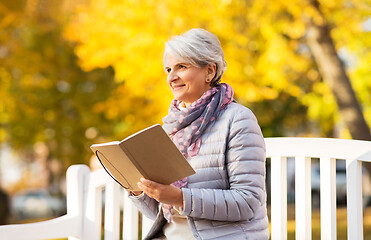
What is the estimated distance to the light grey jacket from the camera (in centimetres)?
197

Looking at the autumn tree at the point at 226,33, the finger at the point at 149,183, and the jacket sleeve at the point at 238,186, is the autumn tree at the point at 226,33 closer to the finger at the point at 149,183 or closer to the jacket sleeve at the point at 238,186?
the jacket sleeve at the point at 238,186

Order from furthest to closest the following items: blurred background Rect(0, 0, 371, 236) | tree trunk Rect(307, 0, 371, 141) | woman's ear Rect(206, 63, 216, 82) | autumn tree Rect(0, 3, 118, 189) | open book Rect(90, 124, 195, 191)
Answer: autumn tree Rect(0, 3, 118, 189) < blurred background Rect(0, 0, 371, 236) < tree trunk Rect(307, 0, 371, 141) < woman's ear Rect(206, 63, 216, 82) < open book Rect(90, 124, 195, 191)

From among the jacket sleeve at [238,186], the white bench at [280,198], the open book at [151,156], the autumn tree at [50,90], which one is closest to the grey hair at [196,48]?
the jacket sleeve at [238,186]

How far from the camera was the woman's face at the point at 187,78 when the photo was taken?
2.19 meters

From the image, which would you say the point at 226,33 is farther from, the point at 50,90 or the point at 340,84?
the point at 50,90

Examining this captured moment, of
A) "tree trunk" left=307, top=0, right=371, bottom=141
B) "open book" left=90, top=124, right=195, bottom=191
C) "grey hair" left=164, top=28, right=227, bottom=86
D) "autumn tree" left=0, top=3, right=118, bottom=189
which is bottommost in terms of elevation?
"open book" left=90, top=124, right=195, bottom=191

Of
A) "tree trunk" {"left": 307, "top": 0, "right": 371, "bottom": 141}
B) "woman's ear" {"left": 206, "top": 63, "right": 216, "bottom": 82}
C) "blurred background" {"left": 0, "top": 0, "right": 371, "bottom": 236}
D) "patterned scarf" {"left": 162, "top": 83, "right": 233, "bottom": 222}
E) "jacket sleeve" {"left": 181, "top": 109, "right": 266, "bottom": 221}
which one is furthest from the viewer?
"blurred background" {"left": 0, "top": 0, "right": 371, "bottom": 236}

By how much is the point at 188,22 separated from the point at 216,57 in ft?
18.0

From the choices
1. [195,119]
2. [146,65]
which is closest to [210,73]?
[195,119]

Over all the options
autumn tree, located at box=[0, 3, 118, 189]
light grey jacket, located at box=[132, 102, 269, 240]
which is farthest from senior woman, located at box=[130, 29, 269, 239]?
autumn tree, located at box=[0, 3, 118, 189]

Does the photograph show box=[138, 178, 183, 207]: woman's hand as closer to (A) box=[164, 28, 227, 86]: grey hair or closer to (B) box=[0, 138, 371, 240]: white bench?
(A) box=[164, 28, 227, 86]: grey hair

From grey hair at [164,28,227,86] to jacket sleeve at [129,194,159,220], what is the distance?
23.6 inches

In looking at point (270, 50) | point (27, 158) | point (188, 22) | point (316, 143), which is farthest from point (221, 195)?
point (27, 158)

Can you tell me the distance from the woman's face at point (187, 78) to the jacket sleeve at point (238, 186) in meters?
0.24
